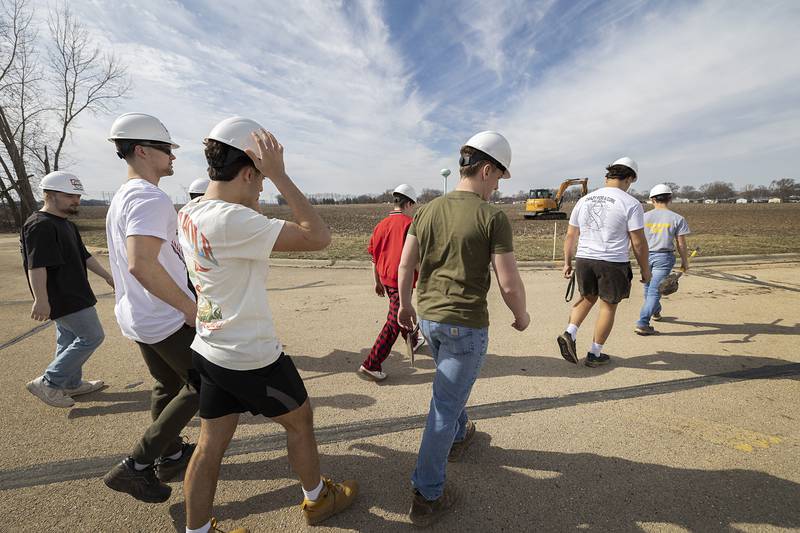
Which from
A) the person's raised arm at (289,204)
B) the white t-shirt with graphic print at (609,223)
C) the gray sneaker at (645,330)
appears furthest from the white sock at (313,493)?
the gray sneaker at (645,330)

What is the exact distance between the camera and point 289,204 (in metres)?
1.62

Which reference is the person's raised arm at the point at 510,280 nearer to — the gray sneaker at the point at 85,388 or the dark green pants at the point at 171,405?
the dark green pants at the point at 171,405

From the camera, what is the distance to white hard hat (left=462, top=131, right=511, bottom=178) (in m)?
1.98

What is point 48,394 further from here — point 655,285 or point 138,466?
point 655,285

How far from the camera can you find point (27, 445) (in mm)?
2625

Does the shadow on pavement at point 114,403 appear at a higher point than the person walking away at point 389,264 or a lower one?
lower

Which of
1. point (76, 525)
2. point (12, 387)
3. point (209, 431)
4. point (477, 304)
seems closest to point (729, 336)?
point (477, 304)

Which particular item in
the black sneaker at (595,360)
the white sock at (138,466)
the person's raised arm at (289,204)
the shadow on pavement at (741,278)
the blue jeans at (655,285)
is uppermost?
the person's raised arm at (289,204)

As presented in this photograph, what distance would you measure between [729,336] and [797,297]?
2.97 metres

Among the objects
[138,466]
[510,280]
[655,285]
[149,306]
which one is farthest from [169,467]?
[655,285]

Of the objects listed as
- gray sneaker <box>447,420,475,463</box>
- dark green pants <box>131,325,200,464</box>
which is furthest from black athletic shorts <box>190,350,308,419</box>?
gray sneaker <box>447,420,475,463</box>

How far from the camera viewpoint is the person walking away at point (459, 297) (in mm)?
1930

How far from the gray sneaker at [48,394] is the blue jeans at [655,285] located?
20.0 feet

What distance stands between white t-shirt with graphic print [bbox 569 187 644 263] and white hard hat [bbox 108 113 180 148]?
376 cm
